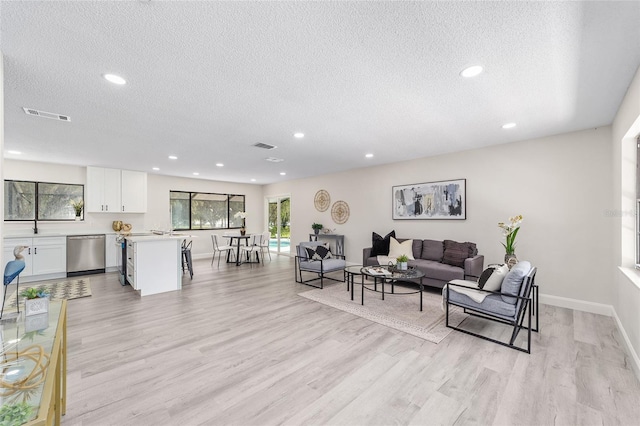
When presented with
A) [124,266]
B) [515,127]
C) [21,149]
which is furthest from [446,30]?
[21,149]

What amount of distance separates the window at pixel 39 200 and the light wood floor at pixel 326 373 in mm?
4020

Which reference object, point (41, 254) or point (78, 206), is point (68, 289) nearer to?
point (41, 254)

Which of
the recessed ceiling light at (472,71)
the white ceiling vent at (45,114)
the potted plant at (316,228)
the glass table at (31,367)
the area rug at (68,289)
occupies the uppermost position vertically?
the recessed ceiling light at (472,71)

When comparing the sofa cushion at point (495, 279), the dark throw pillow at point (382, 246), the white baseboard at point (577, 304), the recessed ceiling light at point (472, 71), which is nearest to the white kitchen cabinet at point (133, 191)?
the dark throw pillow at point (382, 246)

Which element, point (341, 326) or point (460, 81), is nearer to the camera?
point (460, 81)

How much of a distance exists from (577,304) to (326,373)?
3934mm

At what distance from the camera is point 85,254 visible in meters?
6.09

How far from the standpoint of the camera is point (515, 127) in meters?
3.66

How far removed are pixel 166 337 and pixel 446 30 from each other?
3769mm

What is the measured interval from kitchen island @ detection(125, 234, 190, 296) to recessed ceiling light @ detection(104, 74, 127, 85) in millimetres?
2922

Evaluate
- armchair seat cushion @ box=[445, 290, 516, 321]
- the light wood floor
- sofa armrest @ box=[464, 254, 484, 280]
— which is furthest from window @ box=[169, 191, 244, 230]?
armchair seat cushion @ box=[445, 290, 516, 321]

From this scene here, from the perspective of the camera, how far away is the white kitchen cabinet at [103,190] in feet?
21.0

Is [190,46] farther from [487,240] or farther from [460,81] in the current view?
[487,240]

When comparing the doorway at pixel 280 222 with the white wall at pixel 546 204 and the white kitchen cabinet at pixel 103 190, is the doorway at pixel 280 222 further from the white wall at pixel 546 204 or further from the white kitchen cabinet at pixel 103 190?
the white wall at pixel 546 204
